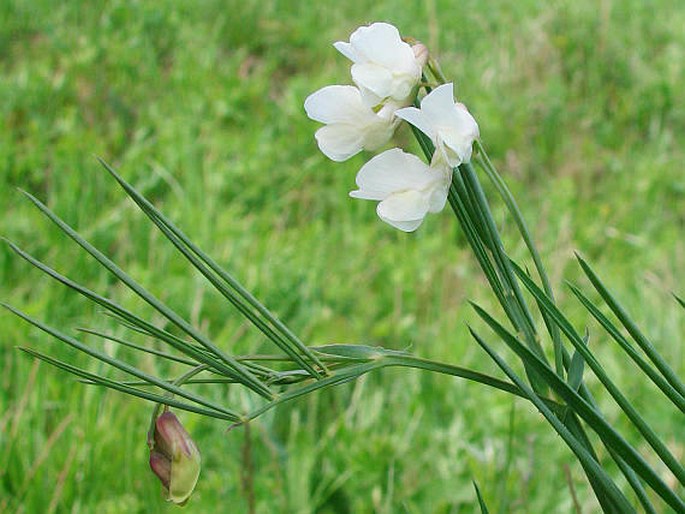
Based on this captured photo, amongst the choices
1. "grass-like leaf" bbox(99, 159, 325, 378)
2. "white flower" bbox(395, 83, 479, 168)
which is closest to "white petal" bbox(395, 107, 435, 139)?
"white flower" bbox(395, 83, 479, 168)

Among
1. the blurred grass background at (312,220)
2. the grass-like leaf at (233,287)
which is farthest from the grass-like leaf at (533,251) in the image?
the blurred grass background at (312,220)

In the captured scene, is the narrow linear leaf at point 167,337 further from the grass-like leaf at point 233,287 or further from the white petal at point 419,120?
the white petal at point 419,120

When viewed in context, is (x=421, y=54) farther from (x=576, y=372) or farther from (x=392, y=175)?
(x=576, y=372)

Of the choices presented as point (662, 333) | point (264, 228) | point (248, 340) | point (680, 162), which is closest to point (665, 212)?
point (680, 162)

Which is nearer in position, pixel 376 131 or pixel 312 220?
pixel 376 131

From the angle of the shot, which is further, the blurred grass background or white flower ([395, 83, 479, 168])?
the blurred grass background

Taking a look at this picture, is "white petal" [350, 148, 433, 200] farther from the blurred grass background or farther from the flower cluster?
the blurred grass background

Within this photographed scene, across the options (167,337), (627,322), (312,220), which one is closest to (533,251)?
(627,322)
